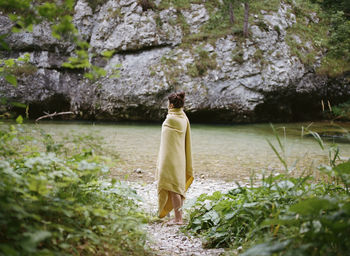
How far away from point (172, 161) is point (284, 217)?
8.92 feet

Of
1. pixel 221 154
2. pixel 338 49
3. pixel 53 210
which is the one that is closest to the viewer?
pixel 53 210

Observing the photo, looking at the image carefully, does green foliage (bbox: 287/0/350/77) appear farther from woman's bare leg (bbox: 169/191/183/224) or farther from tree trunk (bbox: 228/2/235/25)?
woman's bare leg (bbox: 169/191/183/224)

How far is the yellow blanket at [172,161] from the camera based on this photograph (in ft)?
14.9

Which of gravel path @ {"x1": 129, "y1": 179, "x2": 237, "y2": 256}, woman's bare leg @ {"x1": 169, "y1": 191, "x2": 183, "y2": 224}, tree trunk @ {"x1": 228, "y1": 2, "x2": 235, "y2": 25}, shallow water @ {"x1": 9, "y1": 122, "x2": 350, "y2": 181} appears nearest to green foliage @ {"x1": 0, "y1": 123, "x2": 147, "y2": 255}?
gravel path @ {"x1": 129, "y1": 179, "x2": 237, "y2": 256}

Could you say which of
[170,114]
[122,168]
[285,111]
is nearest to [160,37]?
[285,111]

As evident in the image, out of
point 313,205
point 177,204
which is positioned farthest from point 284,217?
point 177,204

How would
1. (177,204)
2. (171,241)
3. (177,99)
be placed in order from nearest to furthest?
(171,241), (177,204), (177,99)

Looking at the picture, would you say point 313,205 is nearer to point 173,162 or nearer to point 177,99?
point 173,162

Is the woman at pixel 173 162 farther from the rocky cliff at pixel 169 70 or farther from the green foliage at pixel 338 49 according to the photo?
the green foliage at pixel 338 49

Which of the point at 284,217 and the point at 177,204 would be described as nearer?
the point at 284,217

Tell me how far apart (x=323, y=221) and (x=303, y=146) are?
10.0m

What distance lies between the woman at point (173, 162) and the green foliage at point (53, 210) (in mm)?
1711

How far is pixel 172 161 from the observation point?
456cm

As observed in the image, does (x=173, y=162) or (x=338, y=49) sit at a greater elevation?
(x=338, y=49)
